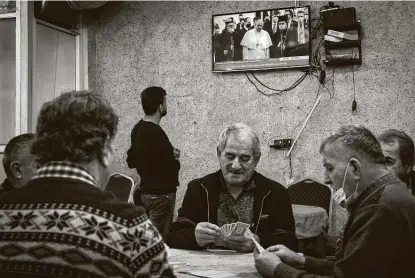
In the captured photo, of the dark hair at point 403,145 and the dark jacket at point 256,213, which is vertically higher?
the dark hair at point 403,145

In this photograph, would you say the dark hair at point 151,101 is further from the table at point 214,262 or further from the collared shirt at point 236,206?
the table at point 214,262

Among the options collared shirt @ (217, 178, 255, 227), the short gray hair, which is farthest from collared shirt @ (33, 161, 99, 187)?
the short gray hair

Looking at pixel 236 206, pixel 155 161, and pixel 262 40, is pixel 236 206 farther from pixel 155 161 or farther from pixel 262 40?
pixel 262 40

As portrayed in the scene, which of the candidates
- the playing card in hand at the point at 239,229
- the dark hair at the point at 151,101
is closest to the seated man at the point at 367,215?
the playing card in hand at the point at 239,229

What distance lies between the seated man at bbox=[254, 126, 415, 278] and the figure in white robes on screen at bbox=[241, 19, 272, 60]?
4.35 m

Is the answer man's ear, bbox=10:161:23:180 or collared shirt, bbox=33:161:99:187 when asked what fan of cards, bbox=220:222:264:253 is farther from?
collared shirt, bbox=33:161:99:187

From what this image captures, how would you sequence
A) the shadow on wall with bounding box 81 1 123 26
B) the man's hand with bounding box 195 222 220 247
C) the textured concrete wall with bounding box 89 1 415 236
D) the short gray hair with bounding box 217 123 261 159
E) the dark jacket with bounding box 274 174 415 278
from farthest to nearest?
the shadow on wall with bounding box 81 1 123 26, the textured concrete wall with bounding box 89 1 415 236, the short gray hair with bounding box 217 123 261 159, the man's hand with bounding box 195 222 220 247, the dark jacket with bounding box 274 174 415 278

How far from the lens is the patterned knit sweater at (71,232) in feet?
4.53

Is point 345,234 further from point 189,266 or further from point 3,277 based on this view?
point 3,277

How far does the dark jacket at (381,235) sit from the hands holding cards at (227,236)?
84 cm

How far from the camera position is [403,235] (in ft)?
6.23

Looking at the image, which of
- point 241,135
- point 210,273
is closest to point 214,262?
point 210,273

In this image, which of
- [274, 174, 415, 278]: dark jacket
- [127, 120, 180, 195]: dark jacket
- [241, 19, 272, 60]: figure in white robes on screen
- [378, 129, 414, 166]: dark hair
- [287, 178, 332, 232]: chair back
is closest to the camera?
[274, 174, 415, 278]: dark jacket

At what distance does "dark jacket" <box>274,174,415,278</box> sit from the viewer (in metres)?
1.85
